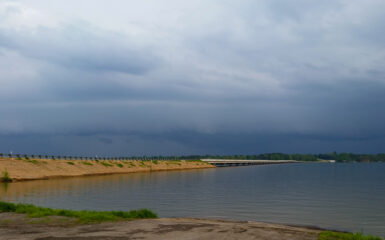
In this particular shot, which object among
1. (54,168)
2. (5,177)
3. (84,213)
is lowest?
(5,177)

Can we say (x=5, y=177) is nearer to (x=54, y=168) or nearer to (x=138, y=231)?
(x=54, y=168)

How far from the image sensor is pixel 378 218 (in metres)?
34.8

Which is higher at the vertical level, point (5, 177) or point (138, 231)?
point (138, 231)

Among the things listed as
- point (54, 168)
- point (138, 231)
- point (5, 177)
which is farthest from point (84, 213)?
point (54, 168)

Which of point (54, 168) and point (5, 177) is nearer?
point (5, 177)

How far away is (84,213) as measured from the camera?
28188mm

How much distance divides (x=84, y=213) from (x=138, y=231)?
26.8 ft

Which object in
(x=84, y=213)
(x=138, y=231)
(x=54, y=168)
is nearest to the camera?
(x=138, y=231)

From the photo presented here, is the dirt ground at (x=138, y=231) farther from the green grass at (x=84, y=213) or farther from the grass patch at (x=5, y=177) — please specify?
the grass patch at (x=5, y=177)

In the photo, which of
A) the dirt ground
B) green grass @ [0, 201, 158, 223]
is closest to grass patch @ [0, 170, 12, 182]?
green grass @ [0, 201, 158, 223]

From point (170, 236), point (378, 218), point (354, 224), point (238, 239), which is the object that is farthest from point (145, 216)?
point (378, 218)

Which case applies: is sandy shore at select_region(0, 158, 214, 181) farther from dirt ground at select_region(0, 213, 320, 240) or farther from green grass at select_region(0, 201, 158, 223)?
dirt ground at select_region(0, 213, 320, 240)

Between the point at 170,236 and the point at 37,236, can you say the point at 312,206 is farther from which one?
the point at 37,236

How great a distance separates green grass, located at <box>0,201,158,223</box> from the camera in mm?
26766
